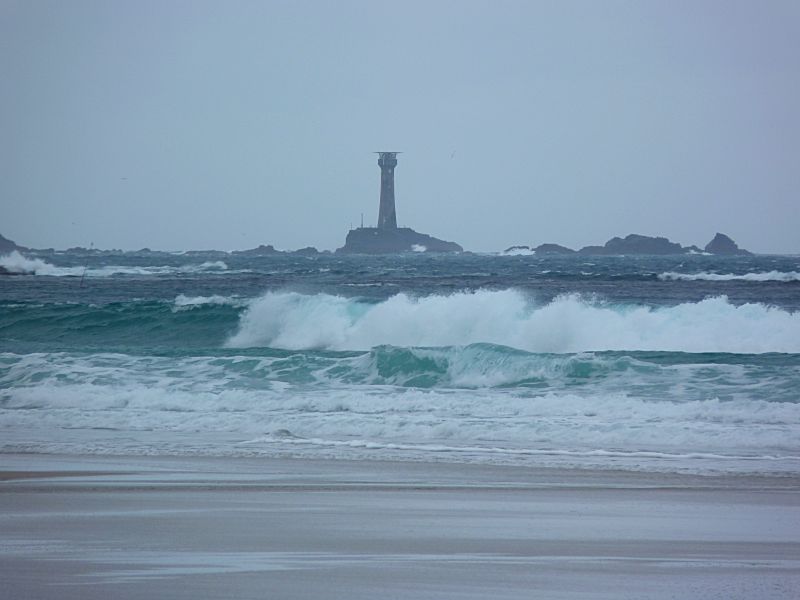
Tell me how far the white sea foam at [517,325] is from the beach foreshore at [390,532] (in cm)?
1313

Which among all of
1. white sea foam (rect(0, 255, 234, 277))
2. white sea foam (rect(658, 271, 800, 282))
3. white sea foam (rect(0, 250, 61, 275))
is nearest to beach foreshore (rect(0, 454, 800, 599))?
white sea foam (rect(658, 271, 800, 282))

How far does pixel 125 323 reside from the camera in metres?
26.2

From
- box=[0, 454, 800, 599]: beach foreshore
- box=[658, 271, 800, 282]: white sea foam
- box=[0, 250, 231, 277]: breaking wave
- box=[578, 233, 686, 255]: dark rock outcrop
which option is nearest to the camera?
box=[0, 454, 800, 599]: beach foreshore

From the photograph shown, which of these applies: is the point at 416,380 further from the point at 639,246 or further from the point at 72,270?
the point at 639,246

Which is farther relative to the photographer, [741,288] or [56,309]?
[741,288]

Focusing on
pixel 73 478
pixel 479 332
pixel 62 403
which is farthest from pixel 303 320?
pixel 73 478

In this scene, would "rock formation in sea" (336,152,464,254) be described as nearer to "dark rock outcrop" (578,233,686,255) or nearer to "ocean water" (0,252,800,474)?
"dark rock outcrop" (578,233,686,255)

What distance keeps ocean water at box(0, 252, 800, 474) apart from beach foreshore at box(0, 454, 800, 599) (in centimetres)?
104

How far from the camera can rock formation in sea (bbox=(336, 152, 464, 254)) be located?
11218 centimetres

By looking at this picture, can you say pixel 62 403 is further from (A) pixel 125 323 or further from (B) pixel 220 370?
(A) pixel 125 323

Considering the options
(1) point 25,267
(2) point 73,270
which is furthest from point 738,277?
(1) point 25,267

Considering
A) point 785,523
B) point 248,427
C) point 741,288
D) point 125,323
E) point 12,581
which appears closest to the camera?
point 12,581

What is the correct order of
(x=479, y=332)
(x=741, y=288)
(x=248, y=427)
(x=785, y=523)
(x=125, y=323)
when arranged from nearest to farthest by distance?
(x=785, y=523)
(x=248, y=427)
(x=479, y=332)
(x=125, y=323)
(x=741, y=288)

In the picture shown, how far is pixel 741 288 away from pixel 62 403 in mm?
27776
